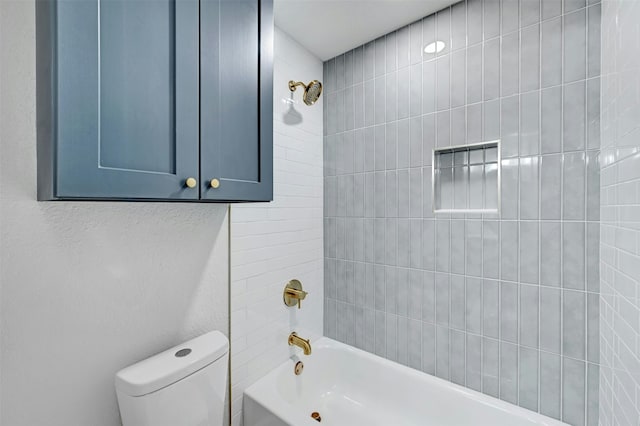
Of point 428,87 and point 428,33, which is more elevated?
point 428,33

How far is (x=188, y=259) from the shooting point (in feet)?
4.20

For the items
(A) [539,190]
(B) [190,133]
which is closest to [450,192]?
(A) [539,190]

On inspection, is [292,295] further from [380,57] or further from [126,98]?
[380,57]

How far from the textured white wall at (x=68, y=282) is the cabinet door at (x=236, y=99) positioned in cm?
36

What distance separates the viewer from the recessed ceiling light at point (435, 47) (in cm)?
162

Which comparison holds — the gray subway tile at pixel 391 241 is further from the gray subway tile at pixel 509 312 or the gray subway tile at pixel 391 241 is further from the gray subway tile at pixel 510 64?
the gray subway tile at pixel 510 64

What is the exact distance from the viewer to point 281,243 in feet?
5.88

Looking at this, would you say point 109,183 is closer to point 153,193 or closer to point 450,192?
point 153,193

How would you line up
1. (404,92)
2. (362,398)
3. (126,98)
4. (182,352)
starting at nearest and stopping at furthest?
(126,98), (182,352), (404,92), (362,398)

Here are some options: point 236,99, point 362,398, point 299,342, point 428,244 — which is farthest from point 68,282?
point 362,398

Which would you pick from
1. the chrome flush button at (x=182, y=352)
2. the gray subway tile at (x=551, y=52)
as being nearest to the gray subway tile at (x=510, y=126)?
the gray subway tile at (x=551, y=52)

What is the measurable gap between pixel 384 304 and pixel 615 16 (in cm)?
163

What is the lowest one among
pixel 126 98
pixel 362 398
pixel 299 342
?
pixel 362 398

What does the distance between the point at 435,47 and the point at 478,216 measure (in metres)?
0.96
